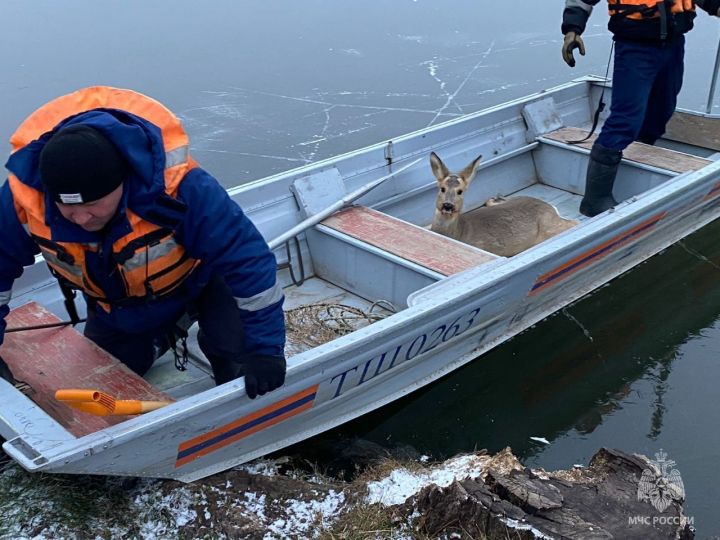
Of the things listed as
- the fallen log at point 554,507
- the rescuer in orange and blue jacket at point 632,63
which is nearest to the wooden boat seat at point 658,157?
the rescuer in orange and blue jacket at point 632,63

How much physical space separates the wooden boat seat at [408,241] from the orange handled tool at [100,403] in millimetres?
2046

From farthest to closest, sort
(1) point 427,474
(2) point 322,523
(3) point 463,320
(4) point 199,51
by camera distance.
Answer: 1. (4) point 199,51
2. (3) point 463,320
3. (1) point 427,474
4. (2) point 322,523

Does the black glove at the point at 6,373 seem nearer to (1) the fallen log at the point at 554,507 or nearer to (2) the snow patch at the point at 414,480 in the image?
(2) the snow patch at the point at 414,480

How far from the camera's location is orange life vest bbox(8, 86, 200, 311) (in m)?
2.81

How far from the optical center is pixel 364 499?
3422 millimetres

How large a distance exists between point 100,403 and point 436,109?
254 inches

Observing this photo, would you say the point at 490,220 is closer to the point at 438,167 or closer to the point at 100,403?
the point at 438,167

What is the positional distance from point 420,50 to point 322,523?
8.31m

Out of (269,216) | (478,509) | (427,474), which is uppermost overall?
(269,216)

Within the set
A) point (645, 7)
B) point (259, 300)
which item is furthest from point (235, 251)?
point (645, 7)

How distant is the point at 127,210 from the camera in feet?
9.25

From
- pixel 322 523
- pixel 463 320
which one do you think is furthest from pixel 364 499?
pixel 463 320

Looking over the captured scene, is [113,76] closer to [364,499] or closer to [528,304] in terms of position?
[528,304]

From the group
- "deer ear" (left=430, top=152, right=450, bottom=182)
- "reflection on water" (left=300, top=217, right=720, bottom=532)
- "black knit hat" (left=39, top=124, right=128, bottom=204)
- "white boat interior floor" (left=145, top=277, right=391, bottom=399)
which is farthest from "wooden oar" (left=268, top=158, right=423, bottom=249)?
"black knit hat" (left=39, top=124, right=128, bottom=204)
